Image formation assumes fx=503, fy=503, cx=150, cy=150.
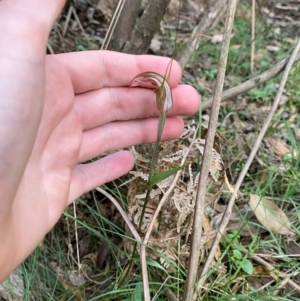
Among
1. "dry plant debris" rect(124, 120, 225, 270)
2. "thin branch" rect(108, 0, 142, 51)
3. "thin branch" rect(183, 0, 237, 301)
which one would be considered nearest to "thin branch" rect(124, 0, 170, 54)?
"thin branch" rect(108, 0, 142, 51)

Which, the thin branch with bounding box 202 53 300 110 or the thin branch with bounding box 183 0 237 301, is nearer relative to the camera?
the thin branch with bounding box 183 0 237 301

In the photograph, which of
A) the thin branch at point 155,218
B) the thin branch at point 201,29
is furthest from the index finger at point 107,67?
the thin branch at point 201,29

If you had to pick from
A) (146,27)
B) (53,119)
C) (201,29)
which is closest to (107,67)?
(53,119)

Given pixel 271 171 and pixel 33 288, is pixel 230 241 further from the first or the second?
pixel 33 288

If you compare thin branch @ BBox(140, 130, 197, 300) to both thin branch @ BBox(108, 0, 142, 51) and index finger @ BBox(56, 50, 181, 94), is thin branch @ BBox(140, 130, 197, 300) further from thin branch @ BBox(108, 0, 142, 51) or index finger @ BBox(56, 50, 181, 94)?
thin branch @ BBox(108, 0, 142, 51)

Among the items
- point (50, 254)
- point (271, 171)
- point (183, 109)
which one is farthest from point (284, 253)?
point (50, 254)

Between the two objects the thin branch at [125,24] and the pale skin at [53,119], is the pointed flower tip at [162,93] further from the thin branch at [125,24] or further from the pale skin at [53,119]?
the thin branch at [125,24]

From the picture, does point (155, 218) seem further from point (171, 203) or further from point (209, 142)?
point (209, 142)
